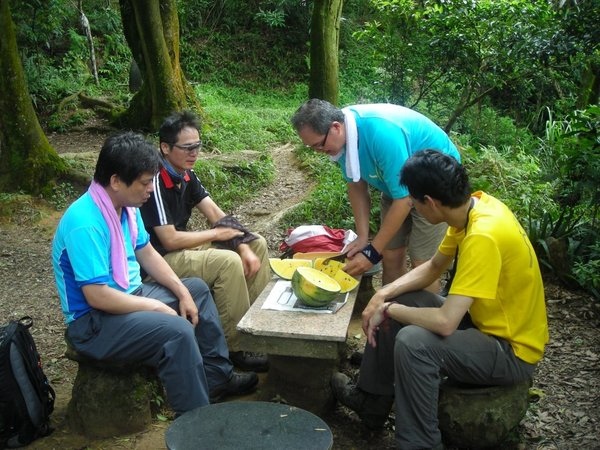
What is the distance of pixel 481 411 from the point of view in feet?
10.7

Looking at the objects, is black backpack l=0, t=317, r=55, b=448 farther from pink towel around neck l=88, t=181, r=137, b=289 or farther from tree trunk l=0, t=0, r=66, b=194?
tree trunk l=0, t=0, r=66, b=194

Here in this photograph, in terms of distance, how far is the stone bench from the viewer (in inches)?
137

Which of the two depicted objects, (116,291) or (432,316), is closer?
(432,316)

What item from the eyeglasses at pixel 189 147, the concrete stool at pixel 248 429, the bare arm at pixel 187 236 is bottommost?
the concrete stool at pixel 248 429

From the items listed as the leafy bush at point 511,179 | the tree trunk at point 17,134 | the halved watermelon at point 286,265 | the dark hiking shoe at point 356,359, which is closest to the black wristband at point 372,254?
the halved watermelon at point 286,265

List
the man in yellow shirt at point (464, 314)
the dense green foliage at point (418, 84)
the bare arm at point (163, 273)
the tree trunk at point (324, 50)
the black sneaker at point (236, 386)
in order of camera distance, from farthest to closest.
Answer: the tree trunk at point (324, 50)
the dense green foliage at point (418, 84)
the black sneaker at point (236, 386)
the bare arm at point (163, 273)
the man in yellow shirt at point (464, 314)

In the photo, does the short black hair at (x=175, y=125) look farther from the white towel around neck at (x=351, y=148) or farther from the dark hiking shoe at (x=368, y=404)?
the dark hiking shoe at (x=368, y=404)

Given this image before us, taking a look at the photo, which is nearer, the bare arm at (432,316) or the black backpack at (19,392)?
the bare arm at (432,316)

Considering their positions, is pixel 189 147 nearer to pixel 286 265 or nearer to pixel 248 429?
pixel 286 265

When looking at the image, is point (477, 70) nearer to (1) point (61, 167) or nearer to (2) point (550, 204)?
(2) point (550, 204)

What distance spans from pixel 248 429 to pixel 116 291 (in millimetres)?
1121

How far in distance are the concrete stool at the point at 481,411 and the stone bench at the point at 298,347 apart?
24.9 inches

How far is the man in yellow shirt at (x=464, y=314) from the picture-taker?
3.00 metres

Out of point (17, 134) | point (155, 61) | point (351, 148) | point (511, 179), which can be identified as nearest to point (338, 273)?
point (351, 148)
